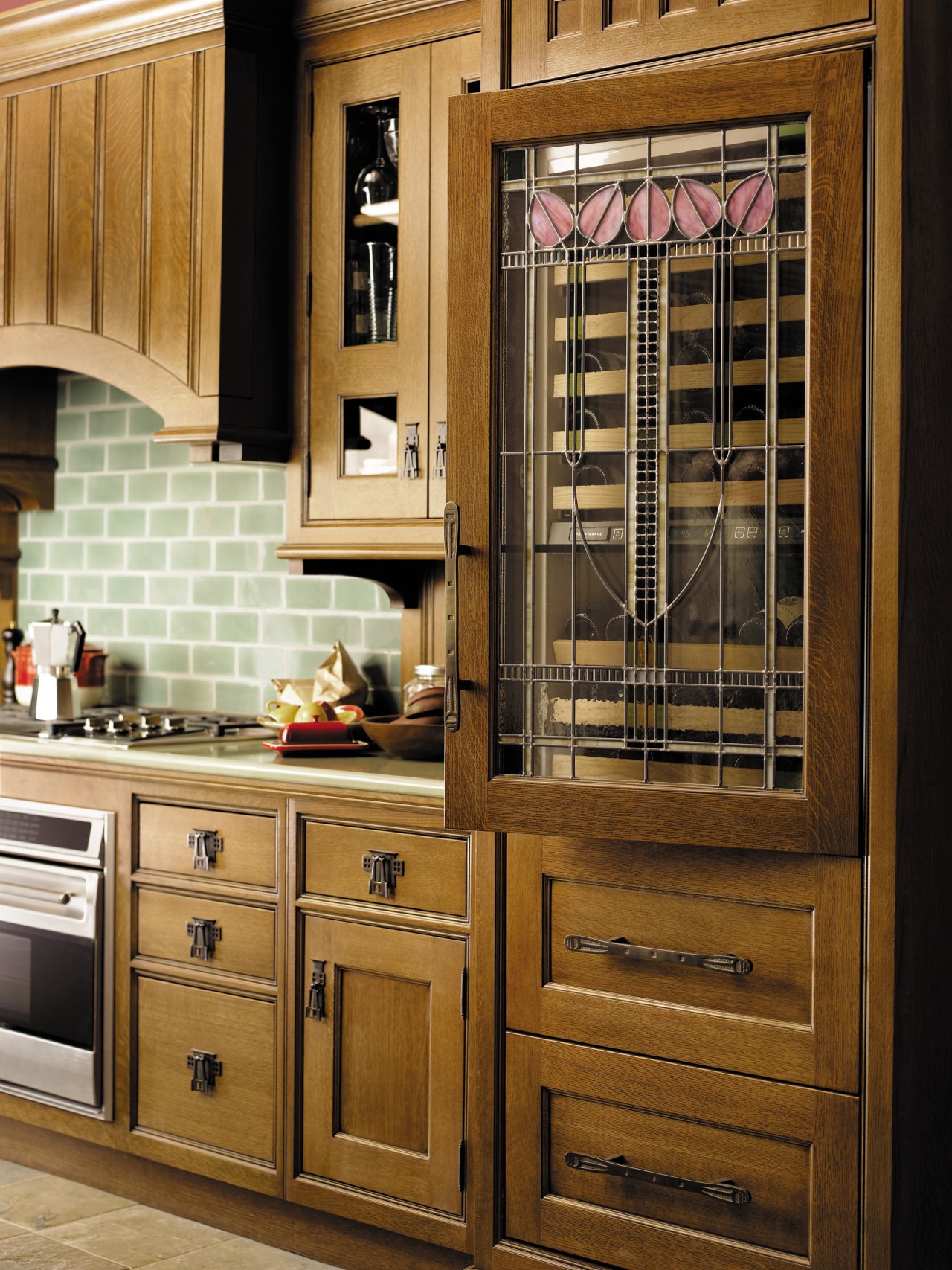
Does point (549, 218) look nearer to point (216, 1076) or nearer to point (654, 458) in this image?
point (654, 458)

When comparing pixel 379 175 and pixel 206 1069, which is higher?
pixel 379 175

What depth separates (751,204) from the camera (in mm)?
2137

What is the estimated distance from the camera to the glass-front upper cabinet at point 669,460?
2.05m

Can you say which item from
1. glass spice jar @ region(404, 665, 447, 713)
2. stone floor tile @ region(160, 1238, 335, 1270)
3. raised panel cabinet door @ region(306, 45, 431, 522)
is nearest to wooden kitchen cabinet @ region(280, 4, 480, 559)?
raised panel cabinet door @ region(306, 45, 431, 522)

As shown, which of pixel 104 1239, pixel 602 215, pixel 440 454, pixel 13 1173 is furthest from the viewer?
pixel 13 1173

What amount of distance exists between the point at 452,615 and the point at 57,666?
5.17 feet

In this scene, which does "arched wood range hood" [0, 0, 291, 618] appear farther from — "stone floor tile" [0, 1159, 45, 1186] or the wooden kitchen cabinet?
"stone floor tile" [0, 1159, 45, 1186]

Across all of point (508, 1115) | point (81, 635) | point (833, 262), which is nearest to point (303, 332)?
point (81, 635)

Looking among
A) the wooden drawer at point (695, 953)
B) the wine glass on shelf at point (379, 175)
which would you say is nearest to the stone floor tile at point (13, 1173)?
the wooden drawer at point (695, 953)

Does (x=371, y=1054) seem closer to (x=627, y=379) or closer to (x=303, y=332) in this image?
(x=627, y=379)

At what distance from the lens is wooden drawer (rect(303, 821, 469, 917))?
8.42 feet

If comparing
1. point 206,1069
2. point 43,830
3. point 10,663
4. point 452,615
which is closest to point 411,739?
point 452,615

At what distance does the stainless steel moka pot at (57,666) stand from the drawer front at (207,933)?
0.70 m

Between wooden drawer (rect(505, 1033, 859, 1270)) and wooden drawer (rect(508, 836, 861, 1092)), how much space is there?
0.13 ft
